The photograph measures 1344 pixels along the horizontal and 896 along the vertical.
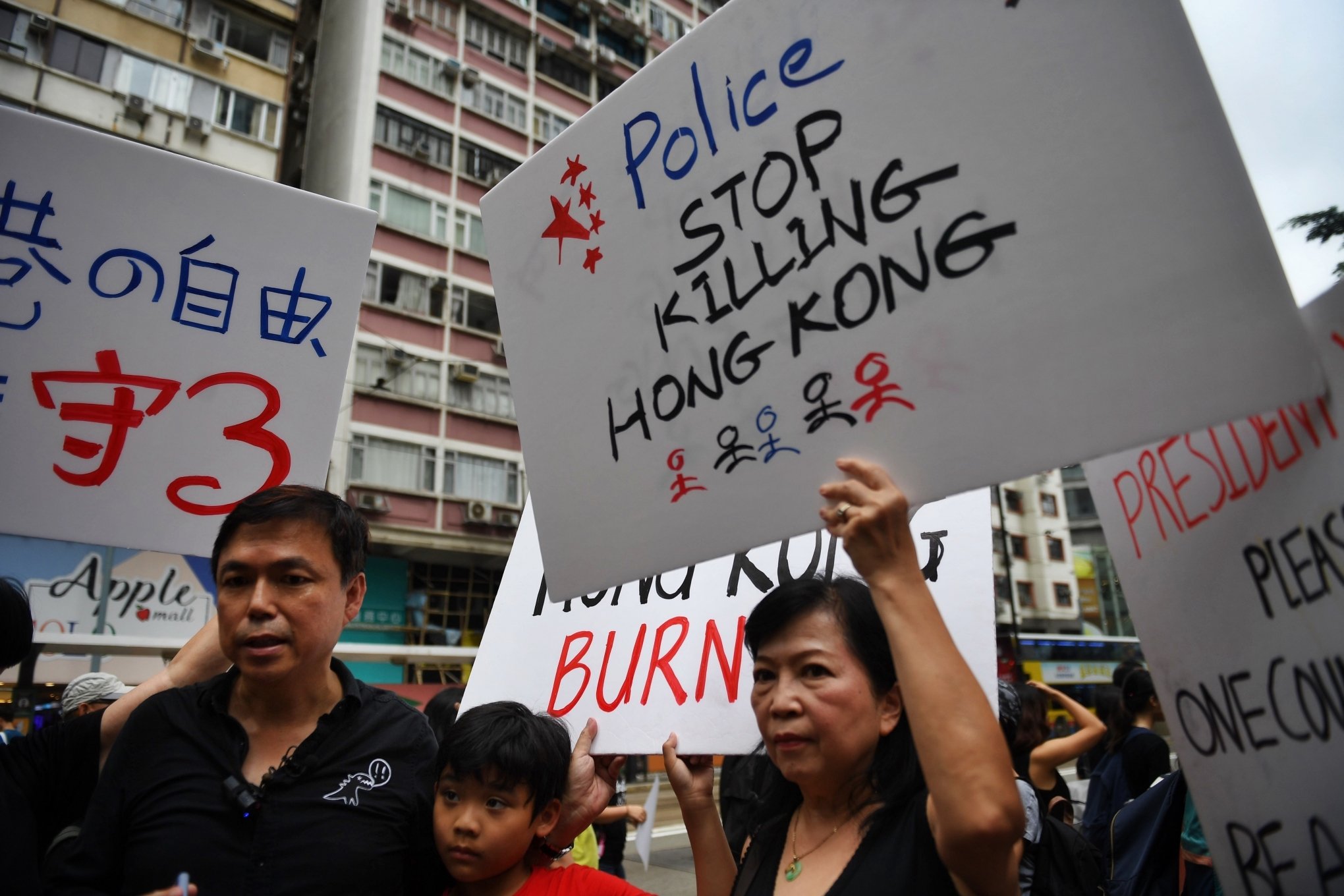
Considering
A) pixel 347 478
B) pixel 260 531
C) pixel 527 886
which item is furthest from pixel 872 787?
pixel 347 478

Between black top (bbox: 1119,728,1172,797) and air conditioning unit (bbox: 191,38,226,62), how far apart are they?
56.8 ft

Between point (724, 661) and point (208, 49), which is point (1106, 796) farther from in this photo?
point (208, 49)

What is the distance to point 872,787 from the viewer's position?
4.46ft

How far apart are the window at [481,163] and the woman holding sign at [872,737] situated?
19.7m

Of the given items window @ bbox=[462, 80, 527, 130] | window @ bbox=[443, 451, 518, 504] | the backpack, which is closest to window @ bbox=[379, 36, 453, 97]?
window @ bbox=[462, 80, 527, 130]

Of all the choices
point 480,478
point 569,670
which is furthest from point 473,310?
point 569,670

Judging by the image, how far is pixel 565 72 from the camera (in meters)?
22.8

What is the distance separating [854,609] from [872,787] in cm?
27

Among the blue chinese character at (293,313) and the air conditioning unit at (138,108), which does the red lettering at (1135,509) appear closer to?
the blue chinese character at (293,313)

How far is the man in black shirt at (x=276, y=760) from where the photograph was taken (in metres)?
1.37

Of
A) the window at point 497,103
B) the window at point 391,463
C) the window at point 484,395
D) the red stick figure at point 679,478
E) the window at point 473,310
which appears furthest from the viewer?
the window at point 497,103

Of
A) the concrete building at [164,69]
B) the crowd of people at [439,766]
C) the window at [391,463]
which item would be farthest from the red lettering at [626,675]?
the window at [391,463]

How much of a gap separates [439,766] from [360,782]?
200 mm

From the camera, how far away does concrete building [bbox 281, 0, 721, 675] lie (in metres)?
17.5
